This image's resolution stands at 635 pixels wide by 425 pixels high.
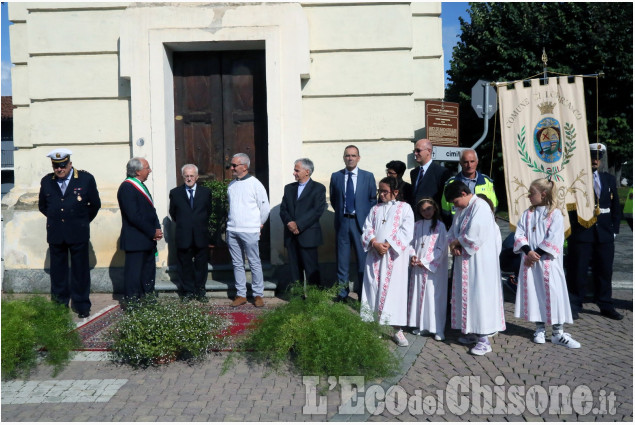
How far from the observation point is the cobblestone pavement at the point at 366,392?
4.55 metres

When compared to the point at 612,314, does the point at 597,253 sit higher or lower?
higher

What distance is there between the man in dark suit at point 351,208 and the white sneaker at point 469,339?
5.40 ft

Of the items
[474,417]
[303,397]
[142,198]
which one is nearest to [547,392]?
[474,417]

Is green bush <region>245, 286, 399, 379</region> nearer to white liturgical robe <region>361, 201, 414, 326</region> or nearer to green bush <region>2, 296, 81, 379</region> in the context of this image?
white liturgical robe <region>361, 201, 414, 326</region>

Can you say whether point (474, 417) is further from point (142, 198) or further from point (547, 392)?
point (142, 198)

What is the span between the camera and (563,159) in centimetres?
760

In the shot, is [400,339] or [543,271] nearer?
[400,339]

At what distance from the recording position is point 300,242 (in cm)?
774

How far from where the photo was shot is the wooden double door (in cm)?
905

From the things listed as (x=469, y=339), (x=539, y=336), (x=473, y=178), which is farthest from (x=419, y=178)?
(x=539, y=336)

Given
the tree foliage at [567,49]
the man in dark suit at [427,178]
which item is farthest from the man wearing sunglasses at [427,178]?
the tree foliage at [567,49]

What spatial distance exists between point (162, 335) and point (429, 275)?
260 centimetres

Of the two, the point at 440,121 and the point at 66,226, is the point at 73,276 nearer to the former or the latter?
the point at 66,226

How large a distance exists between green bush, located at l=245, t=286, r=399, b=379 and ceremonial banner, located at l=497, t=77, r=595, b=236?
9.58 ft
